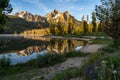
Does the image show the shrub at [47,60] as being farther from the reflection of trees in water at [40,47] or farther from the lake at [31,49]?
the reflection of trees in water at [40,47]

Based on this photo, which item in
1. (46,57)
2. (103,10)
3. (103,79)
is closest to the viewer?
(103,79)

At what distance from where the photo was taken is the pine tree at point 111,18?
25125 mm

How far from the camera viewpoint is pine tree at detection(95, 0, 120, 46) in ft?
82.4

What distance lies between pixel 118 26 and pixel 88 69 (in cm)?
1859

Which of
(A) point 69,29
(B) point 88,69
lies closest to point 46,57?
(B) point 88,69

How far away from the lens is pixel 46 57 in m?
17.4

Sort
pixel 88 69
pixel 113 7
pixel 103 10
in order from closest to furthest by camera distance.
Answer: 1. pixel 88 69
2. pixel 113 7
3. pixel 103 10

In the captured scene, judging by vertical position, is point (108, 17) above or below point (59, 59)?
above

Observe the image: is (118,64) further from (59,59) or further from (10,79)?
(59,59)

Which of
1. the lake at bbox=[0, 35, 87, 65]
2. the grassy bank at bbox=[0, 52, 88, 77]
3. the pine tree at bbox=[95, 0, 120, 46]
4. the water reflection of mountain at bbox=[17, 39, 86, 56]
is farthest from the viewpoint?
the water reflection of mountain at bbox=[17, 39, 86, 56]

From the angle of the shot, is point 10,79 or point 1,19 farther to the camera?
point 1,19

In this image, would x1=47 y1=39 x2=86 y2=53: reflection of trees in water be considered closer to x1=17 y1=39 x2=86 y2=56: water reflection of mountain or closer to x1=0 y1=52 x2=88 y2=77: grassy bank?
x1=17 y1=39 x2=86 y2=56: water reflection of mountain

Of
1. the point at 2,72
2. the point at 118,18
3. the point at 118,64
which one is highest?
the point at 118,18

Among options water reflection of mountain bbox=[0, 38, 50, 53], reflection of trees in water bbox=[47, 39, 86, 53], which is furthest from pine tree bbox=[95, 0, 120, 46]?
water reflection of mountain bbox=[0, 38, 50, 53]
